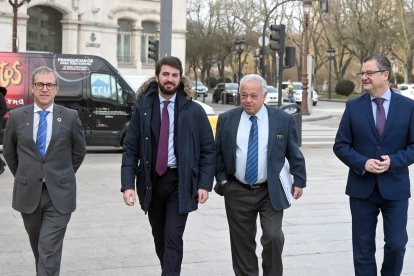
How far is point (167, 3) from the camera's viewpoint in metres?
18.2

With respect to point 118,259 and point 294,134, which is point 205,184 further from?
point 118,259

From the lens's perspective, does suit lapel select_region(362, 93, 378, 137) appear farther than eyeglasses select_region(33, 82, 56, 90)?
Yes

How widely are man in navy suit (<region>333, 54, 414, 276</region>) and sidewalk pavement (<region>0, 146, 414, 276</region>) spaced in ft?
3.40

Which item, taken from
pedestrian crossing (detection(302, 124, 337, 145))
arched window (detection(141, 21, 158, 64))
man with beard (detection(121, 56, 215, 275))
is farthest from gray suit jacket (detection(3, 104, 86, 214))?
arched window (detection(141, 21, 158, 64))

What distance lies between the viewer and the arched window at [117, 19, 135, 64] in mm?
40438

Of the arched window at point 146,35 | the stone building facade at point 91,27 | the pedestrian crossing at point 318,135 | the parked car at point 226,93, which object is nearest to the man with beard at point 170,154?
the pedestrian crossing at point 318,135

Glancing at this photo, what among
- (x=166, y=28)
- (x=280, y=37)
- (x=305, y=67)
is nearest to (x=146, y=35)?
(x=305, y=67)

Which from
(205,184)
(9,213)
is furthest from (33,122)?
(9,213)

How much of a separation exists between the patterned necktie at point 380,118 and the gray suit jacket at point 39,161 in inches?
85.9

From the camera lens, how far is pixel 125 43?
134 ft

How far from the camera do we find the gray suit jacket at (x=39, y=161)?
16.1 ft

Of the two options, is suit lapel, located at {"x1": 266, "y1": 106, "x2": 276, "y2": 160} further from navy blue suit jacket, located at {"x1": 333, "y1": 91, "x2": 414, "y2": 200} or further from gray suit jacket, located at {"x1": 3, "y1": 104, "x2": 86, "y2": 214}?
gray suit jacket, located at {"x1": 3, "y1": 104, "x2": 86, "y2": 214}

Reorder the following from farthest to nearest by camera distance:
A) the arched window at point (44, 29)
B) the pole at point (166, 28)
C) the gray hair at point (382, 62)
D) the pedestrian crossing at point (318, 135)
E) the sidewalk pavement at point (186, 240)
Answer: the arched window at point (44, 29) < the pedestrian crossing at point (318, 135) < the pole at point (166, 28) < the sidewalk pavement at point (186, 240) < the gray hair at point (382, 62)

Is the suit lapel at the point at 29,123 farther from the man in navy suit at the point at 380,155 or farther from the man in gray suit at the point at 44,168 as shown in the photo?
the man in navy suit at the point at 380,155
